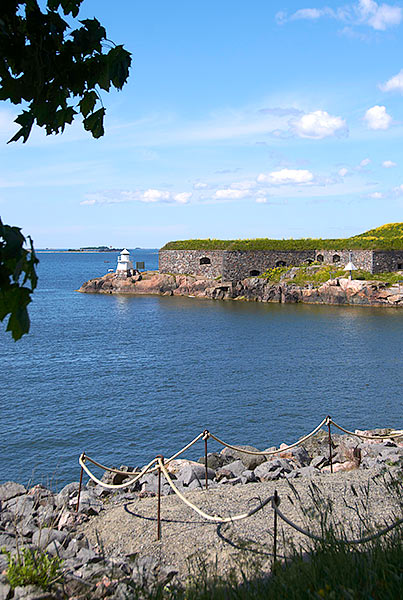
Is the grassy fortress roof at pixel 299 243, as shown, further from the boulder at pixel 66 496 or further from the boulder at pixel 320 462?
the boulder at pixel 66 496

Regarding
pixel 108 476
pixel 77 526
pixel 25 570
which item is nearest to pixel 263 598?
pixel 25 570

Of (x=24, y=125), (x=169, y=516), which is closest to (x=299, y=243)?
(x=169, y=516)

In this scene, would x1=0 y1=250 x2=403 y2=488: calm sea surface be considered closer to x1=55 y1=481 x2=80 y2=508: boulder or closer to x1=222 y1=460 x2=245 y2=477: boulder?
x1=55 y1=481 x2=80 y2=508: boulder

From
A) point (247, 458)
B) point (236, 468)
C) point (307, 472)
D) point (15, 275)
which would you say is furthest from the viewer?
point (247, 458)

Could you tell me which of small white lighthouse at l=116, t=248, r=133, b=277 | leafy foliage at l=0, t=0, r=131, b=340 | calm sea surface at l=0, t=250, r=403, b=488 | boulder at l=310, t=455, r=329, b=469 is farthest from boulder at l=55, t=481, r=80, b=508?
small white lighthouse at l=116, t=248, r=133, b=277

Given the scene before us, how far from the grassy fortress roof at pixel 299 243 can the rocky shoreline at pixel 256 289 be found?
3.52 m

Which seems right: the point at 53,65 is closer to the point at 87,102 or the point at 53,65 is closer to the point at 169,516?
the point at 87,102

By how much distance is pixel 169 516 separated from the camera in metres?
8.59

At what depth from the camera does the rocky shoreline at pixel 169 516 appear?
20.7 ft

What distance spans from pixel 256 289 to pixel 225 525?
154ft

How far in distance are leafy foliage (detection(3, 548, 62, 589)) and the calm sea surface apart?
633cm

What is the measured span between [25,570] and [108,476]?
7291 mm

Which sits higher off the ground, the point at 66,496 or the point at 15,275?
the point at 15,275

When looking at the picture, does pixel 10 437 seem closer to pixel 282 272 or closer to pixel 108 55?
pixel 108 55
